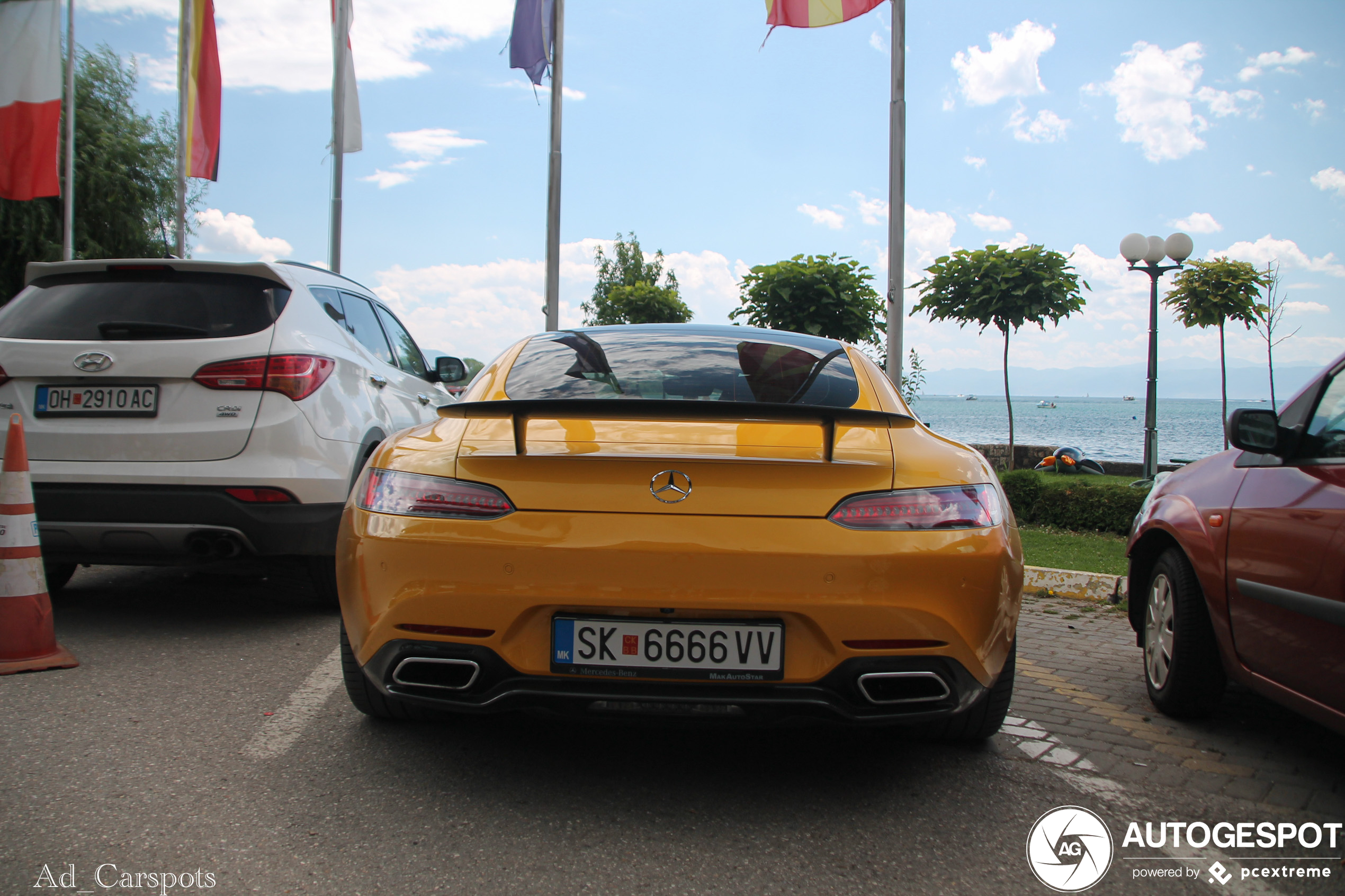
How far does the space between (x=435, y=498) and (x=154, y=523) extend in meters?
2.37

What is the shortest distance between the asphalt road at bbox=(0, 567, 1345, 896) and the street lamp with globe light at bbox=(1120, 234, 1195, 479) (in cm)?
1312

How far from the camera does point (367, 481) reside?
2.75 metres

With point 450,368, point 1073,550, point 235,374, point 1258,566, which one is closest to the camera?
point 1258,566

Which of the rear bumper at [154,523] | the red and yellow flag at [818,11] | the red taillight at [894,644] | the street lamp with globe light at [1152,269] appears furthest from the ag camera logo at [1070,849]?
the street lamp with globe light at [1152,269]

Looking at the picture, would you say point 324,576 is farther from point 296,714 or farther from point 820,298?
point 820,298

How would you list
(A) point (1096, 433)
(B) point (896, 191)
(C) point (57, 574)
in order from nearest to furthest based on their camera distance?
(C) point (57, 574)
(B) point (896, 191)
(A) point (1096, 433)

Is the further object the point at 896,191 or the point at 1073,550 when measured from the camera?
the point at 896,191

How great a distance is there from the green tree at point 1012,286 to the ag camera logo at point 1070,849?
18.2 meters

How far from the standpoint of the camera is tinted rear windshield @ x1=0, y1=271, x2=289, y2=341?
438 centimetres

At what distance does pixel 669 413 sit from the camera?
8.34ft

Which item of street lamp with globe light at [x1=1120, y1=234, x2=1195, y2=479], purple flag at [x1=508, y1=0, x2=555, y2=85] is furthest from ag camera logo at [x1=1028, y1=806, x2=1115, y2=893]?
purple flag at [x1=508, y1=0, x2=555, y2=85]

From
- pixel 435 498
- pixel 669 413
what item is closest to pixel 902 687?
pixel 669 413

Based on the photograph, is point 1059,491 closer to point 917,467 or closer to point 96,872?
point 917,467

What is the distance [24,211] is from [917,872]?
1166 inches
